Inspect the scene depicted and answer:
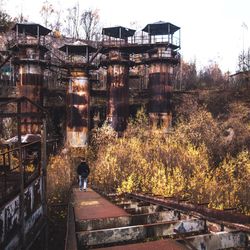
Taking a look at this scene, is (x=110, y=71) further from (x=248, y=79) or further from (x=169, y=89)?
(x=248, y=79)

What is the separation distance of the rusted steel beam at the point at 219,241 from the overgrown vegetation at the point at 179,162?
7687 mm

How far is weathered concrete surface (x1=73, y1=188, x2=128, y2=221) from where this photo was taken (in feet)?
25.1

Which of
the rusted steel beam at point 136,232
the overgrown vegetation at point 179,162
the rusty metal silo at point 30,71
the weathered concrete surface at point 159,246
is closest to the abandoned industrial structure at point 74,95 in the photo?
the rusty metal silo at point 30,71

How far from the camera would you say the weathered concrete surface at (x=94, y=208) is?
301 inches

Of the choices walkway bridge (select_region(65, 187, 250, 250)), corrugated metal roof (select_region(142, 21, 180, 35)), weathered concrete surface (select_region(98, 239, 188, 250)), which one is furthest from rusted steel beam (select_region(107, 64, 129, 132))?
weathered concrete surface (select_region(98, 239, 188, 250))

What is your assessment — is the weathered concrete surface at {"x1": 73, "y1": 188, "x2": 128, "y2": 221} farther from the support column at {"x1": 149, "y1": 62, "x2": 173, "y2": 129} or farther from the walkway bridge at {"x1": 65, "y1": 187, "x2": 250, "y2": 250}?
the support column at {"x1": 149, "y1": 62, "x2": 173, "y2": 129}

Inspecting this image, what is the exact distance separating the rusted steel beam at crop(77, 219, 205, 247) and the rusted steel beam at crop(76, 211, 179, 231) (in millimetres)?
834

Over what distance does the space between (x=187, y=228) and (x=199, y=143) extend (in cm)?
1600

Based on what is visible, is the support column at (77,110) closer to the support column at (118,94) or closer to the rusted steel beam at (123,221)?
the support column at (118,94)

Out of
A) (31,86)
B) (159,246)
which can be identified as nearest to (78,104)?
(31,86)

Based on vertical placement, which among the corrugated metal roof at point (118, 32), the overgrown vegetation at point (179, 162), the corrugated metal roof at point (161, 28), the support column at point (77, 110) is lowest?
the overgrown vegetation at point (179, 162)

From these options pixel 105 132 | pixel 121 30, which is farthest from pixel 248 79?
pixel 105 132

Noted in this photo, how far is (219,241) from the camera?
5.17m

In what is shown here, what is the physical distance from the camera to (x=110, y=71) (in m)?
23.5
